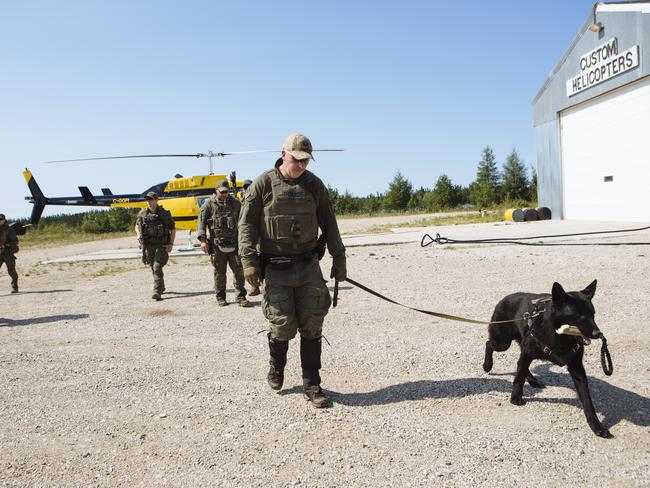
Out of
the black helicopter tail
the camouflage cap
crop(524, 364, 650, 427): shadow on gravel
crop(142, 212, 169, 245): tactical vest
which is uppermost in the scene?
the black helicopter tail

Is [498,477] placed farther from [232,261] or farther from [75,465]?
[232,261]

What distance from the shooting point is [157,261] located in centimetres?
938

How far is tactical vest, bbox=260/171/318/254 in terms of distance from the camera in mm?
3977

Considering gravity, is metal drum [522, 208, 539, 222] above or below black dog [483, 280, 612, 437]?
above

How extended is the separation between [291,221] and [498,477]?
2.23 meters

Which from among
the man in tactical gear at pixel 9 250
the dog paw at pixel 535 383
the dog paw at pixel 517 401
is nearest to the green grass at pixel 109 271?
the man in tactical gear at pixel 9 250

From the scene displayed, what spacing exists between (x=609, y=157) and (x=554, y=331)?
742 inches

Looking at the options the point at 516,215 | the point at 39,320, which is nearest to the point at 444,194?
the point at 516,215

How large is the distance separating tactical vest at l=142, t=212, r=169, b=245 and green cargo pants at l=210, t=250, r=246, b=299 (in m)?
1.55

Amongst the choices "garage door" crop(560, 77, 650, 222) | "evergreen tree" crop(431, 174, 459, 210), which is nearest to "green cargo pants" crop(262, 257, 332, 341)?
"garage door" crop(560, 77, 650, 222)

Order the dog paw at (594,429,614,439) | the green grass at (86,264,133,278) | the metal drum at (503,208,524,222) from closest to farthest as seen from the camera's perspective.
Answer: the dog paw at (594,429,614,439)
the green grass at (86,264,133,278)
the metal drum at (503,208,524,222)

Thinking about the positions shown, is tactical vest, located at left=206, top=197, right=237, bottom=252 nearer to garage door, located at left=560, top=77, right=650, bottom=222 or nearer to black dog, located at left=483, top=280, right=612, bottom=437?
black dog, located at left=483, top=280, right=612, bottom=437

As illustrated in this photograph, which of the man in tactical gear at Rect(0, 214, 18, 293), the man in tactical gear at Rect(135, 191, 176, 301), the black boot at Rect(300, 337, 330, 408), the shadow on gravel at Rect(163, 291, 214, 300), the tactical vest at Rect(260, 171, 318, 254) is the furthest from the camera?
the man in tactical gear at Rect(0, 214, 18, 293)

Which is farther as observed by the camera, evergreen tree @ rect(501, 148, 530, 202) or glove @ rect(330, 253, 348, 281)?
evergreen tree @ rect(501, 148, 530, 202)
